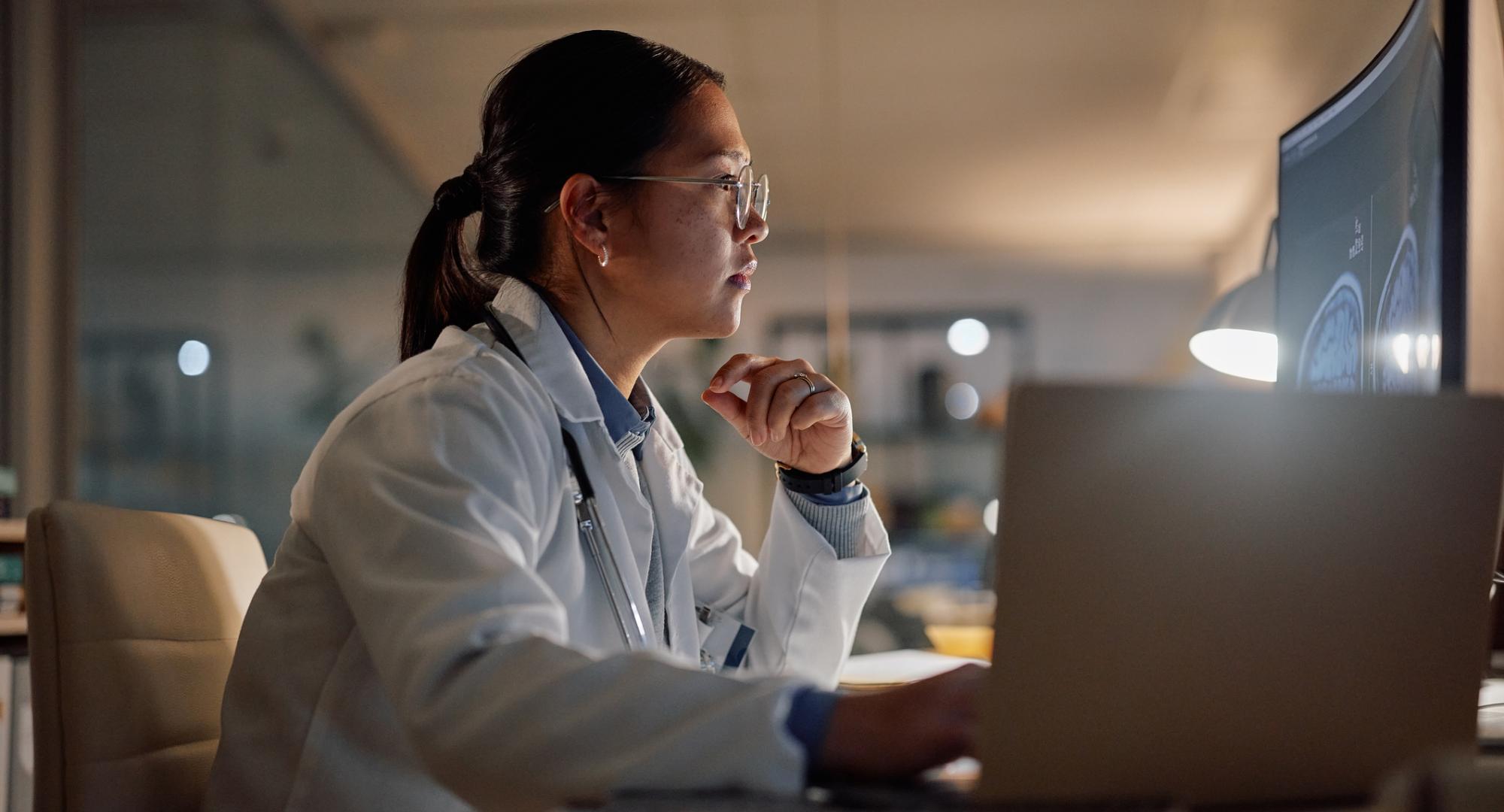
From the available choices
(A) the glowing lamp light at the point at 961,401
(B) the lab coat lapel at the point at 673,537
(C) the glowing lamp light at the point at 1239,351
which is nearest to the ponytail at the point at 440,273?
(B) the lab coat lapel at the point at 673,537

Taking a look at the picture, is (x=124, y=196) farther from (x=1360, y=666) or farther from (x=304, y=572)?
(x=1360, y=666)

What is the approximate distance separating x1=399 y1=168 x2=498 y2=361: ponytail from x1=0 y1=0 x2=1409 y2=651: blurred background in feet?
4.44

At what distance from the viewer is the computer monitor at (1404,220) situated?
75 centimetres

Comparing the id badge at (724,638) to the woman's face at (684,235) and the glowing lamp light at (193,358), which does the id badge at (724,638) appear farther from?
the glowing lamp light at (193,358)

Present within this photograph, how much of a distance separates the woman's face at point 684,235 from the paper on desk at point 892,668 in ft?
1.28

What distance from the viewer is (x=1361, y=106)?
1.00 meters

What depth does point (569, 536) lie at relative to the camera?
2.92 ft

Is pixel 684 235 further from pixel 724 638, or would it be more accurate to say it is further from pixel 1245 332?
pixel 1245 332

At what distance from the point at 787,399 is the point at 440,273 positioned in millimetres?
383

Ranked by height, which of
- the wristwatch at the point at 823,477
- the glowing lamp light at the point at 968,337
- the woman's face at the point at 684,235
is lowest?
the wristwatch at the point at 823,477

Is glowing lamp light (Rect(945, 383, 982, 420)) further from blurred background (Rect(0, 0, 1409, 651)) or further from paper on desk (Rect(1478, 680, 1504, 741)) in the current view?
paper on desk (Rect(1478, 680, 1504, 741))

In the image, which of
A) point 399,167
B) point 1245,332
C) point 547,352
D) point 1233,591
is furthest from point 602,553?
point 399,167

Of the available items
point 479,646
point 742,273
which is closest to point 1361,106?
point 742,273

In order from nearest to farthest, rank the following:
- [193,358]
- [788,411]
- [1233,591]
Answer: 1. [1233,591]
2. [788,411]
3. [193,358]
